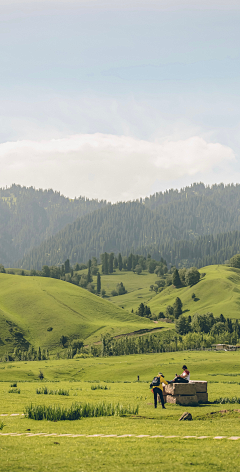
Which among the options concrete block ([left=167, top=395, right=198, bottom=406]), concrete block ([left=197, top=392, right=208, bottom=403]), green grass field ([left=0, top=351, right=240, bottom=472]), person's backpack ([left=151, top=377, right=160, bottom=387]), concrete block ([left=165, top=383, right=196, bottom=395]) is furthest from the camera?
concrete block ([left=197, top=392, right=208, bottom=403])

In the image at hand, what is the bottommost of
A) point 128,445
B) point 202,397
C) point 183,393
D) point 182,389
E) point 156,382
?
point 202,397

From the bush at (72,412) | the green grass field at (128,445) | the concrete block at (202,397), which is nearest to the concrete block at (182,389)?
the concrete block at (202,397)

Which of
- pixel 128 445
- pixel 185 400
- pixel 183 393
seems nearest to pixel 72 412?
pixel 128 445

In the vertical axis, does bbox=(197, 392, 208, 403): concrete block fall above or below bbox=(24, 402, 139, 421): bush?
below

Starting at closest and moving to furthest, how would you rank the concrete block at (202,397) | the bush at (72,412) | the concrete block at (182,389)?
the bush at (72,412), the concrete block at (182,389), the concrete block at (202,397)

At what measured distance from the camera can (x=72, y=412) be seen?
2333 centimetres

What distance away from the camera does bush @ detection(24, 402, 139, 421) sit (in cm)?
2294

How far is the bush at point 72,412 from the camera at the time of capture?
22.9 m

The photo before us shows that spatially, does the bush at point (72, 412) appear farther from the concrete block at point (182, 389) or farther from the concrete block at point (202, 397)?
the concrete block at point (202, 397)

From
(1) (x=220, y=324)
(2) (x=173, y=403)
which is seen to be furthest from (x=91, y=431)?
(1) (x=220, y=324)

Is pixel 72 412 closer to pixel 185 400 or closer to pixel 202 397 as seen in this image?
pixel 185 400

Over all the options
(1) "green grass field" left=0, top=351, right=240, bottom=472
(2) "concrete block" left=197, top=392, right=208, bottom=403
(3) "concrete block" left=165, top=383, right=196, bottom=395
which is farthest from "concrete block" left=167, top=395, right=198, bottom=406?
(1) "green grass field" left=0, top=351, right=240, bottom=472

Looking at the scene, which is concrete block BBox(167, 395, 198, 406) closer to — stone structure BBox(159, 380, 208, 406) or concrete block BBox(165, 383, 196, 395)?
stone structure BBox(159, 380, 208, 406)

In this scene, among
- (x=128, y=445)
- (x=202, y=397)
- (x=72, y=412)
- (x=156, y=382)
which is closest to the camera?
(x=128, y=445)
